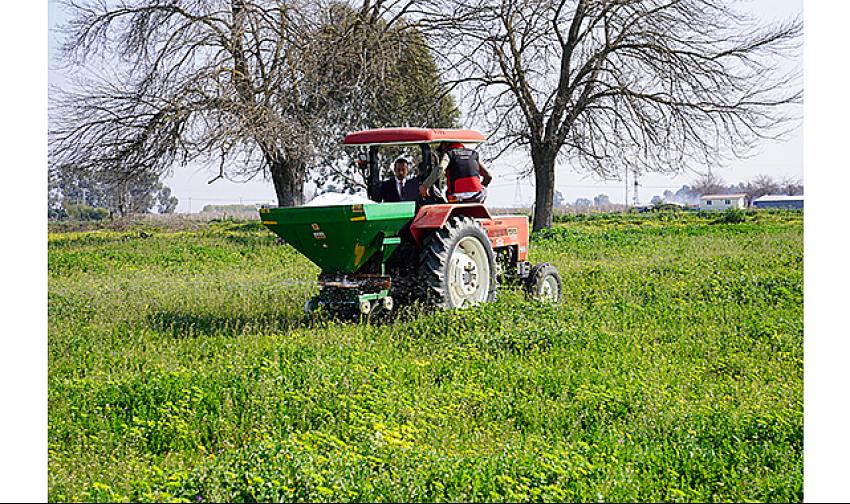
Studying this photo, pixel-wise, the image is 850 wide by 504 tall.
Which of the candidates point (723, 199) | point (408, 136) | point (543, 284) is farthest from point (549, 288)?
point (723, 199)

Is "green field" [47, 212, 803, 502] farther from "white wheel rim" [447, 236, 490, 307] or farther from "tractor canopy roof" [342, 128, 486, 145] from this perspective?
"tractor canopy roof" [342, 128, 486, 145]

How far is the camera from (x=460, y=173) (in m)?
10.5

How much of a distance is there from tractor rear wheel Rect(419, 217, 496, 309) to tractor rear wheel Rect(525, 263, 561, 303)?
98 centimetres

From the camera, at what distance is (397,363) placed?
7.94 meters

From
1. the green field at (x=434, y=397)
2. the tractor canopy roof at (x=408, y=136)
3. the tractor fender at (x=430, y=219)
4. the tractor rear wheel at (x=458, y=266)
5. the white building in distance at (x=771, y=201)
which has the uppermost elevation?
the white building in distance at (x=771, y=201)

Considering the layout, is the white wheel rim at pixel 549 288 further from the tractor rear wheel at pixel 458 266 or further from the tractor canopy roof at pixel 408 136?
the tractor canopy roof at pixel 408 136

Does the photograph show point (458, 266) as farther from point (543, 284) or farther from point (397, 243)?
point (543, 284)

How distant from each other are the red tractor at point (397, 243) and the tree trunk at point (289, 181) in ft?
44.0

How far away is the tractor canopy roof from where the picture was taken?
9.98m

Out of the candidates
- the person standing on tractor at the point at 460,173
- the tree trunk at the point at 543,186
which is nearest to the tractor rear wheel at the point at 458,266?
the person standing on tractor at the point at 460,173

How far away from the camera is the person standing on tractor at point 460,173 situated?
10.3 meters

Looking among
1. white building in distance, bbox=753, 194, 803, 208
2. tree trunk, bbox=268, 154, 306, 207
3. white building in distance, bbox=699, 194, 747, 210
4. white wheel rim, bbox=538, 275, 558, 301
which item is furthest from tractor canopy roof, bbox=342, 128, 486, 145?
white building in distance, bbox=699, 194, 747, 210

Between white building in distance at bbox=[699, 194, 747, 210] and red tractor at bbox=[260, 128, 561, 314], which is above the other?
white building in distance at bbox=[699, 194, 747, 210]

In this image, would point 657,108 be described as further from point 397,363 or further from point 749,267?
point 397,363
